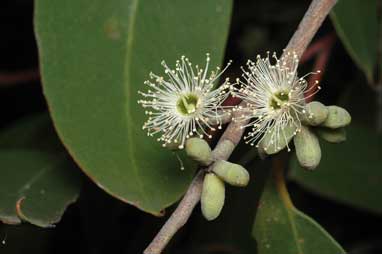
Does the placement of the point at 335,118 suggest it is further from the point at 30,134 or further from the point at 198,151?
the point at 30,134

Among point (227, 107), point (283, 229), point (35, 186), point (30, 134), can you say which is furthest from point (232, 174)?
point (30, 134)

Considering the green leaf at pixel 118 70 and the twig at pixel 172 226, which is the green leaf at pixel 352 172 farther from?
the twig at pixel 172 226

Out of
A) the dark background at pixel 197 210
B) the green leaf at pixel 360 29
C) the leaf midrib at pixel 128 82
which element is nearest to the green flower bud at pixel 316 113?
the leaf midrib at pixel 128 82

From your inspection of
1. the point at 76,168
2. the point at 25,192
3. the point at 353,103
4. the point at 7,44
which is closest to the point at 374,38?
the point at 353,103

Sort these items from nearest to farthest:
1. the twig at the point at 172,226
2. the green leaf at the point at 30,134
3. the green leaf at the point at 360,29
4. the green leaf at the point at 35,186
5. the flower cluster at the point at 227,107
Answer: the twig at the point at 172,226
the flower cluster at the point at 227,107
the green leaf at the point at 35,186
the green leaf at the point at 360,29
the green leaf at the point at 30,134

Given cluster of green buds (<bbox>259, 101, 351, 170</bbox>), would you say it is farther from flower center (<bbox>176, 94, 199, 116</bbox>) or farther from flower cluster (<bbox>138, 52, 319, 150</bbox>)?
flower center (<bbox>176, 94, 199, 116</bbox>)

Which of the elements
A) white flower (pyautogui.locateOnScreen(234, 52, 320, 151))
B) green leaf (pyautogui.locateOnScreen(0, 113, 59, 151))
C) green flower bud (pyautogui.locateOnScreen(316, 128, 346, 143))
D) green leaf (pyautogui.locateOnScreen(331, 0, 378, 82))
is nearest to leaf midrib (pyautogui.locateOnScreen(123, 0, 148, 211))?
white flower (pyautogui.locateOnScreen(234, 52, 320, 151))
